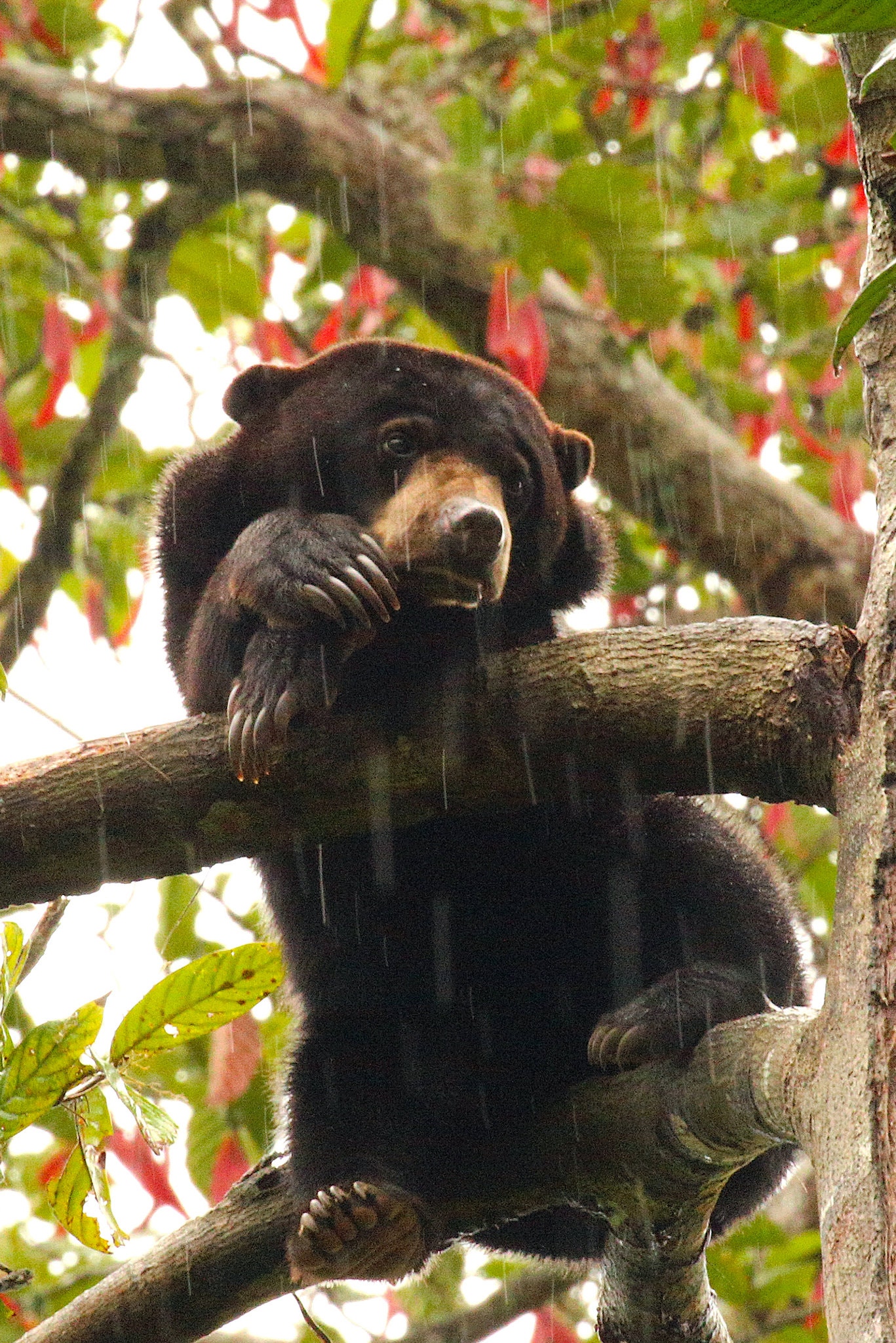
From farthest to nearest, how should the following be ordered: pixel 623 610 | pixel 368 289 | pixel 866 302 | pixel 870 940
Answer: pixel 623 610
pixel 368 289
pixel 870 940
pixel 866 302

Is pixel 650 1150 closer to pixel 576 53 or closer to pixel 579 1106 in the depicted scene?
pixel 579 1106

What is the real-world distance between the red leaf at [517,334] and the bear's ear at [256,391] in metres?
1.28

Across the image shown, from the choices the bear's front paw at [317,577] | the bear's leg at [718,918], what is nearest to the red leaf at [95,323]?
the bear's front paw at [317,577]

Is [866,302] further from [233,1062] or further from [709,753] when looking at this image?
[233,1062]

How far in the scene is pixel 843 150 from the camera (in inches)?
255

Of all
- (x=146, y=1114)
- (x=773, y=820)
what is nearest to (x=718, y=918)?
(x=146, y=1114)

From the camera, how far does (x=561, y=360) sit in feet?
19.6

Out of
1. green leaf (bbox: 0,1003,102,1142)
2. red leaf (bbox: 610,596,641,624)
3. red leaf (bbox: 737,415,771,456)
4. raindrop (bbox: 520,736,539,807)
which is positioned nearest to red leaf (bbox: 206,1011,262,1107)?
green leaf (bbox: 0,1003,102,1142)

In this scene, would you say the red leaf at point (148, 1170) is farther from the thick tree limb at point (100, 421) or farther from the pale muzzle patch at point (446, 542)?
the pale muzzle patch at point (446, 542)

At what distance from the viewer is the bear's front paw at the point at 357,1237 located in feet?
10.5

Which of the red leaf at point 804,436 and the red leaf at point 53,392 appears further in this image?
the red leaf at point 804,436

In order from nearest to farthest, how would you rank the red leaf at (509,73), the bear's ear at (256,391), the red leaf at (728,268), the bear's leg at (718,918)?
1. the bear's leg at (718,918)
2. the bear's ear at (256,391)
3. the red leaf at (509,73)
4. the red leaf at (728,268)

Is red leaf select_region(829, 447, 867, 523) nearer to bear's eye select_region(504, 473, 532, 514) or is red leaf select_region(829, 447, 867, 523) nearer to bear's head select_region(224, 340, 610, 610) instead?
bear's head select_region(224, 340, 610, 610)

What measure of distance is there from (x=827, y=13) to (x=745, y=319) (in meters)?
5.77
